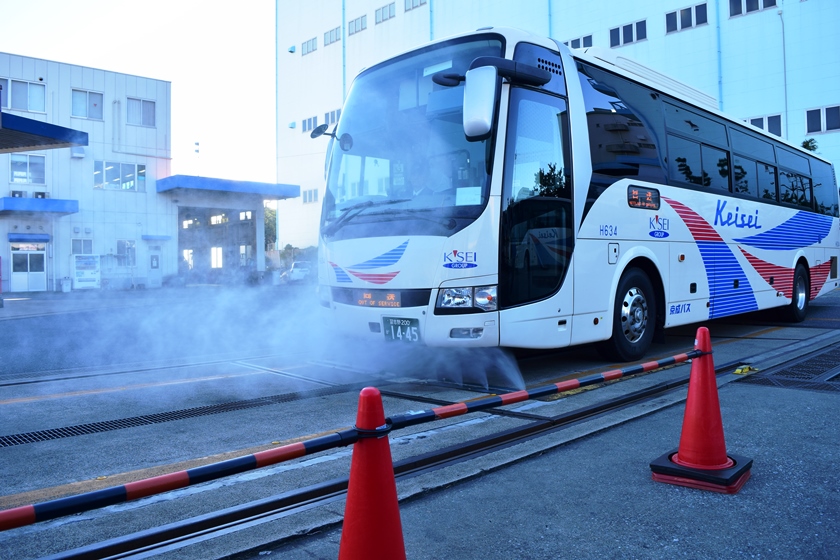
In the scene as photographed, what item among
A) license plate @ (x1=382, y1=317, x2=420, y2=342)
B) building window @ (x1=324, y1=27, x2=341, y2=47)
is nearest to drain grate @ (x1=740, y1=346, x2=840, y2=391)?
license plate @ (x1=382, y1=317, x2=420, y2=342)

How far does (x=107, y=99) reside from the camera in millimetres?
25547

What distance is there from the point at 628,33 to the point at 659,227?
2884 cm

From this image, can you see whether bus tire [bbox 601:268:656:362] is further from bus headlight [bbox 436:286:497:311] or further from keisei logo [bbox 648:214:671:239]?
bus headlight [bbox 436:286:497:311]

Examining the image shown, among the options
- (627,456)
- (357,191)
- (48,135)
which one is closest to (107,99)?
(48,135)

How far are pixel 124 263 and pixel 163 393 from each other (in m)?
26.0

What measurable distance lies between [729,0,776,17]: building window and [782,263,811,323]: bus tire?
21.1 meters

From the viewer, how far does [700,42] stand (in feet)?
99.6

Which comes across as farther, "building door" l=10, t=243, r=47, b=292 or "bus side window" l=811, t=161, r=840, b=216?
"building door" l=10, t=243, r=47, b=292

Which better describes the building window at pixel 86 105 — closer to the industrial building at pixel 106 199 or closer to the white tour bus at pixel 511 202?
the industrial building at pixel 106 199

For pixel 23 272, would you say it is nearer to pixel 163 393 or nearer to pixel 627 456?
pixel 163 393

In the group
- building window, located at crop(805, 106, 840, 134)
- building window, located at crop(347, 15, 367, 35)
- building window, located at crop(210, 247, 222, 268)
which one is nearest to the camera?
building window, located at crop(210, 247, 222, 268)

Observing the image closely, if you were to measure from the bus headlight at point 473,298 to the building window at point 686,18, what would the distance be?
30.0 m

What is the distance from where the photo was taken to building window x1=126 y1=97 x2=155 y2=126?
25.8 meters

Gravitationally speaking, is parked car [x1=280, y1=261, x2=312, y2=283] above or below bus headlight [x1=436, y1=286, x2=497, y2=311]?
above
